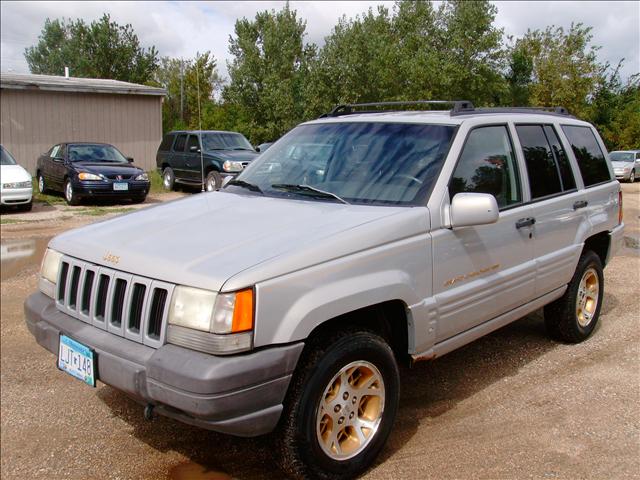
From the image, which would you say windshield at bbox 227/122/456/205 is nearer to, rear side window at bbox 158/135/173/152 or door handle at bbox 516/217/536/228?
door handle at bbox 516/217/536/228

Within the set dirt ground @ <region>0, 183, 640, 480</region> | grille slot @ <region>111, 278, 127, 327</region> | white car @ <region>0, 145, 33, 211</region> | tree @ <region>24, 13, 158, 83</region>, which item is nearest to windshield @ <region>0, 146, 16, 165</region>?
white car @ <region>0, 145, 33, 211</region>

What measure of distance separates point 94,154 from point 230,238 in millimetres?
14028

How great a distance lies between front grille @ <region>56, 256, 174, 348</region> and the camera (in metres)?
2.85

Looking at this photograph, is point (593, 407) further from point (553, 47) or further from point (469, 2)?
point (553, 47)

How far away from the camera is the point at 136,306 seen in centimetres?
295

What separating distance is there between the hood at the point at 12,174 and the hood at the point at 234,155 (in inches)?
178

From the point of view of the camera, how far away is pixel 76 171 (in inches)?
584

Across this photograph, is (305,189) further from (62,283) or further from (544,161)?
(544,161)

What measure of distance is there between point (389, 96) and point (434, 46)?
4258 mm

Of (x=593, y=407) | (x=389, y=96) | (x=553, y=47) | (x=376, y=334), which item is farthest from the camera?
(x=553, y=47)

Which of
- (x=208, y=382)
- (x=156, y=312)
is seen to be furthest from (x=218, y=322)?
(x=156, y=312)

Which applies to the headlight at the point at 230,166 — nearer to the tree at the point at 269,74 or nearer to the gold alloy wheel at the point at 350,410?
the gold alloy wheel at the point at 350,410

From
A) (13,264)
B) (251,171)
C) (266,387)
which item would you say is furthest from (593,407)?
(13,264)

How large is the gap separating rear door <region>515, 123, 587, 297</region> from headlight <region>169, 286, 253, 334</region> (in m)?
2.42
